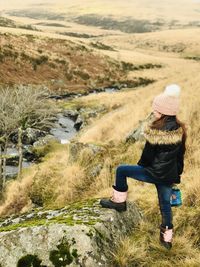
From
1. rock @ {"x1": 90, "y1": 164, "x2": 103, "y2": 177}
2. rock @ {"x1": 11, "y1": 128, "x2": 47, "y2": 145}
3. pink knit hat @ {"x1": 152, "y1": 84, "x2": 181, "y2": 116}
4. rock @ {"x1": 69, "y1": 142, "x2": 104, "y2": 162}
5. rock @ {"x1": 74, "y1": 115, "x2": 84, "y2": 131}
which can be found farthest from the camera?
rock @ {"x1": 74, "y1": 115, "x2": 84, "y2": 131}

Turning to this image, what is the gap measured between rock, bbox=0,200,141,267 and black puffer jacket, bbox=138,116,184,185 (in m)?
1.09

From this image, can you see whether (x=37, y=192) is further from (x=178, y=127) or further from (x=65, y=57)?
(x=65, y=57)

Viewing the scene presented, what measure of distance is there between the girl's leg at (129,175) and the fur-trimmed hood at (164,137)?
53 centimetres

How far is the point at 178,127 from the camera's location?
6.69 metres

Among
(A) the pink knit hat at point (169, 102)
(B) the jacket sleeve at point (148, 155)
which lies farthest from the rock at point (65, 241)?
(A) the pink knit hat at point (169, 102)

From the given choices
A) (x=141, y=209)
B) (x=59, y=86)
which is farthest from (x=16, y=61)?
(x=141, y=209)

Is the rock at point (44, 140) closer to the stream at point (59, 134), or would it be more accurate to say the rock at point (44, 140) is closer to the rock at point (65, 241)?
the stream at point (59, 134)

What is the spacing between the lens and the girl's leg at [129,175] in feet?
22.4

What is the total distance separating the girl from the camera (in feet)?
21.5

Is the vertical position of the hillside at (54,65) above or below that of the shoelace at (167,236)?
below

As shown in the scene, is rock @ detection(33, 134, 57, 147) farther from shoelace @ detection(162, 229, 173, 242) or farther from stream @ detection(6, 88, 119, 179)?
shoelace @ detection(162, 229, 173, 242)

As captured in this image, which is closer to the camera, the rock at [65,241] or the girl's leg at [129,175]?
the rock at [65,241]

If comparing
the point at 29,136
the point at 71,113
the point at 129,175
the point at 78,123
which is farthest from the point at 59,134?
the point at 129,175

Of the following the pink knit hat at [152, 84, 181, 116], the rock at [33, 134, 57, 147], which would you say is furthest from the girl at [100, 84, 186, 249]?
the rock at [33, 134, 57, 147]
